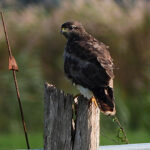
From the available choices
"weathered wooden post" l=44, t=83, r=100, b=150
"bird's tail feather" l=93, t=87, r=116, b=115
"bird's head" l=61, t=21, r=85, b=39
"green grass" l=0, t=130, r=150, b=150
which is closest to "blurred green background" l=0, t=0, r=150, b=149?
"green grass" l=0, t=130, r=150, b=150

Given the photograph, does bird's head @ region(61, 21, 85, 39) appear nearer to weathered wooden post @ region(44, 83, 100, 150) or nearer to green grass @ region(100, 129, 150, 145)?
weathered wooden post @ region(44, 83, 100, 150)

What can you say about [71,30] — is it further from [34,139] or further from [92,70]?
[34,139]

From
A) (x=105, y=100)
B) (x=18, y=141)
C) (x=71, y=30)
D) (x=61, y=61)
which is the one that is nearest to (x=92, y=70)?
(x=105, y=100)

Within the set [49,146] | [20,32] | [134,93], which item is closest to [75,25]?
[49,146]

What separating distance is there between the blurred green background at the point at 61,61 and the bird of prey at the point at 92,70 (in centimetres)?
378

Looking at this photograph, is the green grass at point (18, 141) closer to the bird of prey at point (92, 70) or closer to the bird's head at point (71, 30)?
the bird's head at point (71, 30)

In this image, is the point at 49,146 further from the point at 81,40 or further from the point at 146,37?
the point at 146,37

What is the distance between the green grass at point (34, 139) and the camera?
8.40m

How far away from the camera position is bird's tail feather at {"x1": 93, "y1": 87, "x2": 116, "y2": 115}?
4176 mm

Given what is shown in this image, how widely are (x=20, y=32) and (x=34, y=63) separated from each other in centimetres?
145

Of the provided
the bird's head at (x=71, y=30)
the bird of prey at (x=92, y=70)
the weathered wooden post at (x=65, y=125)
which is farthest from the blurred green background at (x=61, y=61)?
the weathered wooden post at (x=65, y=125)

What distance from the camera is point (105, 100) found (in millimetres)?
4246

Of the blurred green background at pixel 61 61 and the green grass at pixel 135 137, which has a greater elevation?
the blurred green background at pixel 61 61

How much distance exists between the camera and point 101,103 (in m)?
4.22
